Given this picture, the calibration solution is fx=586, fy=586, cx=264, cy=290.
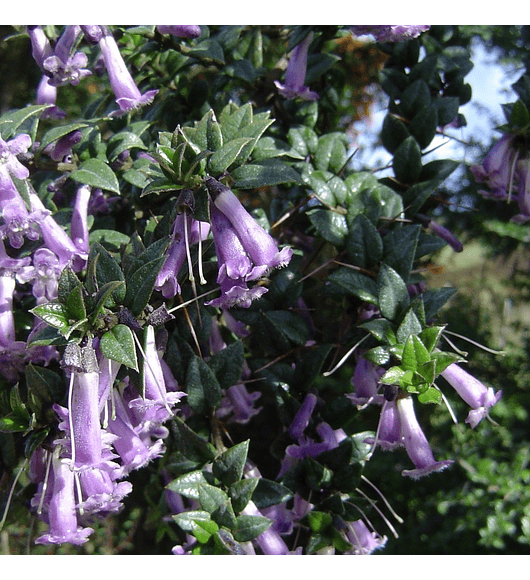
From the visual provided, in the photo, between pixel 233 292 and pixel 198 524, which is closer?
pixel 233 292

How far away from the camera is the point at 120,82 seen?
3.97 feet

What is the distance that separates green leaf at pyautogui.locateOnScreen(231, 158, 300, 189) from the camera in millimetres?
944

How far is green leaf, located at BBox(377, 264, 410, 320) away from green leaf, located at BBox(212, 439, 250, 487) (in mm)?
344

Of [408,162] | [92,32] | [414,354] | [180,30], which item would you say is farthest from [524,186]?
[92,32]

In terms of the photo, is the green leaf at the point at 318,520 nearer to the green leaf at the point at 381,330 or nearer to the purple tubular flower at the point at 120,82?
the green leaf at the point at 381,330

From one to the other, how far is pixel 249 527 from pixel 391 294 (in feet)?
1.56

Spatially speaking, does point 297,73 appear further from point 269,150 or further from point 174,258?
point 174,258

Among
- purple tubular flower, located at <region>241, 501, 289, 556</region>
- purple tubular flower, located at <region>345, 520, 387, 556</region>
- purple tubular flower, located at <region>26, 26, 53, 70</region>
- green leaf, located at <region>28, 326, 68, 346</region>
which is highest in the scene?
purple tubular flower, located at <region>26, 26, 53, 70</region>

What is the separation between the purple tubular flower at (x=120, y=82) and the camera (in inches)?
47.4

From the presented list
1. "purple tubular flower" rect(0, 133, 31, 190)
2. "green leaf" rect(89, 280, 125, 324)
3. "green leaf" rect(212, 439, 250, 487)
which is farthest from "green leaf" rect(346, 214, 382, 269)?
"purple tubular flower" rect(0, 133, 31, 190)

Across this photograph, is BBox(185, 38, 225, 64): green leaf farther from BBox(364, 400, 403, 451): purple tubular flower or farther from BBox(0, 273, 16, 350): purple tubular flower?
BBox(364, 400, 403, 451): purple tubular flower

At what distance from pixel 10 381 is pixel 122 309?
0.41 meters

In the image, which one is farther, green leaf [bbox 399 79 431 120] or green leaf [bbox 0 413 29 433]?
green leaf [bbox 399 79 431 120]

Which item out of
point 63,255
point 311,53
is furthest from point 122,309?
point 311,53
